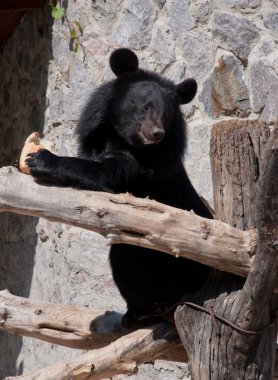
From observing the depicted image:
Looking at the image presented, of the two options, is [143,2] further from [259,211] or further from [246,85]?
[259,211]

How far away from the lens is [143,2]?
21.2 feet

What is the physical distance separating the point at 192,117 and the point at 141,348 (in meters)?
2.63

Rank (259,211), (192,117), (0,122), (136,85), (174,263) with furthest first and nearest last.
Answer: (0,122), (192,117), (136,85), (174,263), (259,211)

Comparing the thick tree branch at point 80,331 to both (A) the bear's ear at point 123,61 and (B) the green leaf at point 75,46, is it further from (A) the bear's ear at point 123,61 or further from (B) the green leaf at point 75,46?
(B) the green leaf at point 75,46

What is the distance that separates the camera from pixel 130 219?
3484 mm

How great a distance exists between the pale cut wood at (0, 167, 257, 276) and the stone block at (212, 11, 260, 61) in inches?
117

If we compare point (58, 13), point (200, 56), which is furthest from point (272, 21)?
point (58, 13)

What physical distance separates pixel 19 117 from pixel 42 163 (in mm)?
4505

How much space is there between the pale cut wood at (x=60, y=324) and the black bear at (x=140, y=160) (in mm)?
122

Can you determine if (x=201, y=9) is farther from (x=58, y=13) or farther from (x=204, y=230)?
(x=204, y=230)

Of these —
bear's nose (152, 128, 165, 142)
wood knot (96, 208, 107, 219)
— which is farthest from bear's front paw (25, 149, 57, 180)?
bear's nose (152, 128, 165, 142)

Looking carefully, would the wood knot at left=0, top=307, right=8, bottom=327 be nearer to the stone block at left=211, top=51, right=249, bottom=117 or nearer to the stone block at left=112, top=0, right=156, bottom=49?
the stone block at left=211, top=51, right=249, bottom=117

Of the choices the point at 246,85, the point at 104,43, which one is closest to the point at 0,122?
the point at 104,43

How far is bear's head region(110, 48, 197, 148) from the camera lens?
4.50 meters
